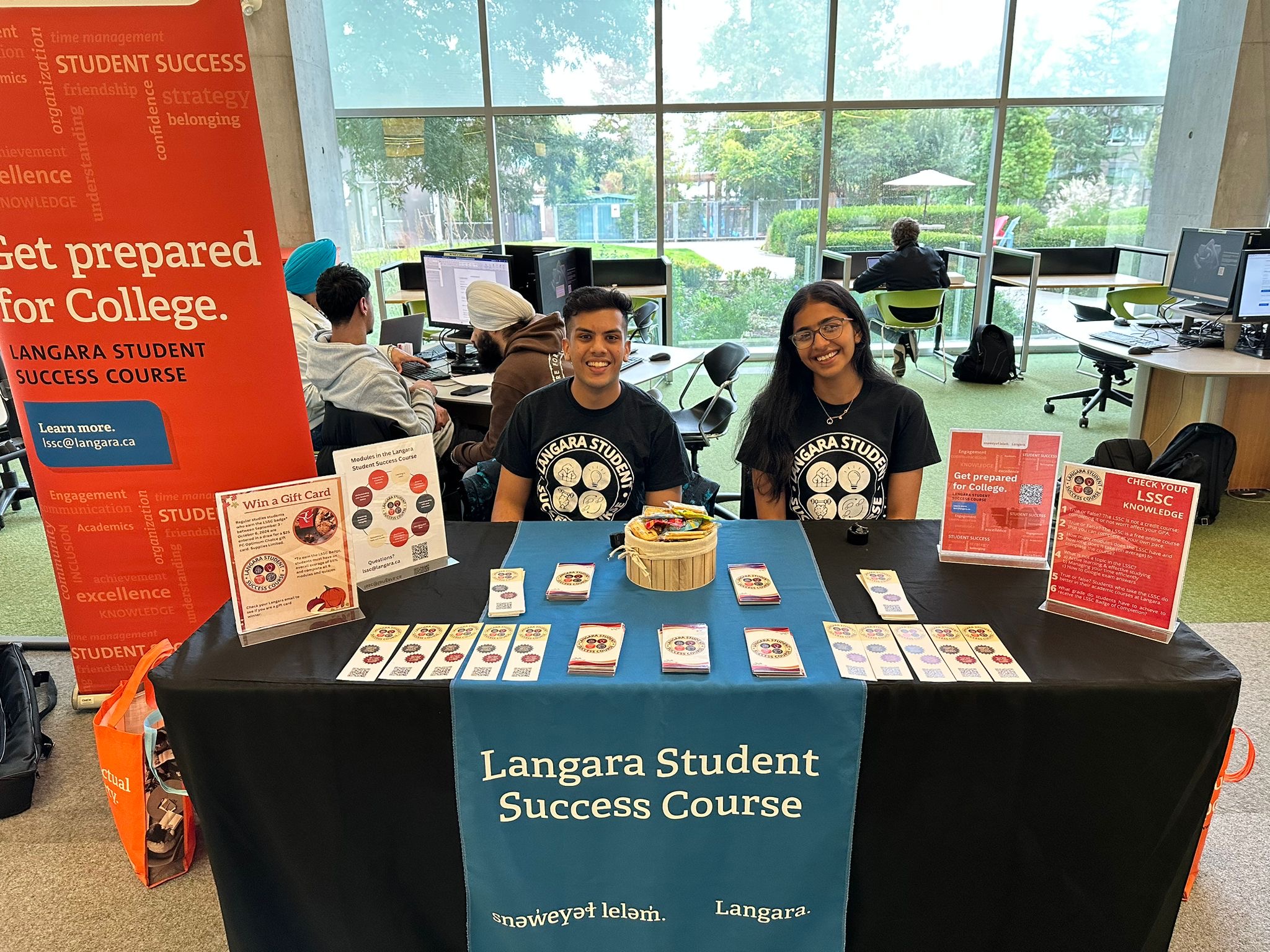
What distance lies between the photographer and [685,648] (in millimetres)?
1412

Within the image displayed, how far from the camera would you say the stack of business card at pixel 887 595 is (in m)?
1.52

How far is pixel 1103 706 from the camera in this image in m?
1.32

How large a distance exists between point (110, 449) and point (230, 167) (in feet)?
2.69

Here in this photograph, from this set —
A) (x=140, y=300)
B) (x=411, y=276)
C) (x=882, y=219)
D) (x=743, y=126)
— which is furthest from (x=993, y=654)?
(x=882, y=219)

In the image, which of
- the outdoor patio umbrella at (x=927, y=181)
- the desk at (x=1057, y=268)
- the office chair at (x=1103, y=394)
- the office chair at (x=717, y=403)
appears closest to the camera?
the office chair at (x=717, y=403)

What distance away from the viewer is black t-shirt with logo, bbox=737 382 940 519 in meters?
2.11

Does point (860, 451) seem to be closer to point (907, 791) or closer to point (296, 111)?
point (907, 791)

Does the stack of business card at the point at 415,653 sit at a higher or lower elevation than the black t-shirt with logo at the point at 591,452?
lower

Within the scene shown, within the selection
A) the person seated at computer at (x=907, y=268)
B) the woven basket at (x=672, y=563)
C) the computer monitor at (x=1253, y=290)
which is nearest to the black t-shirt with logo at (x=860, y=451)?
the woven basket at (x=672, y=563)

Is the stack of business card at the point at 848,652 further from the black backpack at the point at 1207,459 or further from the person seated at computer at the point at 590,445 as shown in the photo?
the black backpack at the point at 1207,459

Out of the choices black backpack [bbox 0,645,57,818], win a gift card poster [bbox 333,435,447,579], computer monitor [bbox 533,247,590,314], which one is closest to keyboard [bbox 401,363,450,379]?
computer monitor [bbox 533,247,590,314]

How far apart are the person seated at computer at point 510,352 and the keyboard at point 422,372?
390 millimetres

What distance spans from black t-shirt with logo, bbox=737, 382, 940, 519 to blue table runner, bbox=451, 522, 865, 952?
2.10ft

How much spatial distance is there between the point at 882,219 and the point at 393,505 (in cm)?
674
